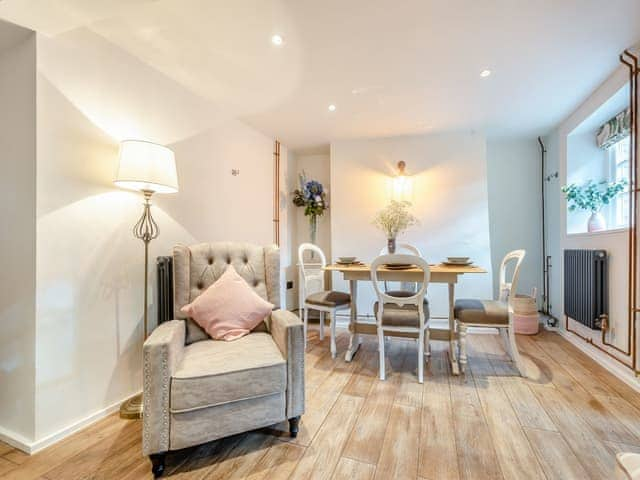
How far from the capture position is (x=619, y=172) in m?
2.86

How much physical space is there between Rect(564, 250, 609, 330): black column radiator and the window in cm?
47

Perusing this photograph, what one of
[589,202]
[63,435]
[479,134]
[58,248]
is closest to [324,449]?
[63,435]

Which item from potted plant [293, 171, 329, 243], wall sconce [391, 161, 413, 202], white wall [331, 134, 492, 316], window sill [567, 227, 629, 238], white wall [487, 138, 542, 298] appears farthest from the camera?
potted plant [293, 171, 329, 243]

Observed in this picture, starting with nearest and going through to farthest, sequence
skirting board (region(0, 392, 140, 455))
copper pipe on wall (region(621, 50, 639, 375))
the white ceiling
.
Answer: skirting board (region(0, 392, 140, 455)) < the white ceiling < copper pipe on wall (region(621, 50, 639, 375))

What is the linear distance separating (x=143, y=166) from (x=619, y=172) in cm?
419

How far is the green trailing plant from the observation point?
2641mm

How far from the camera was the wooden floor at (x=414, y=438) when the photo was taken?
1343 millimetres

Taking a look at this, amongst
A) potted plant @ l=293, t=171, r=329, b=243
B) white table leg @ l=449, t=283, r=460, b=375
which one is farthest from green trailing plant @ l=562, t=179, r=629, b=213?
potted plant @ l=293, t=171, r=329, b=243

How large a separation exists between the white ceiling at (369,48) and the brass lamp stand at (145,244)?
1.00 m

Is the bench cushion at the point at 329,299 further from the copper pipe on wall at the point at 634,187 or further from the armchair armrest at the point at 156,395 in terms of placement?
the copper pipe on wall at the point at 634,187

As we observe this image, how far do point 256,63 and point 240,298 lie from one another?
5.61 feet

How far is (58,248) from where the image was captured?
5.25ft

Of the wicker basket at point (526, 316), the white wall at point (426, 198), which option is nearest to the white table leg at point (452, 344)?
the white wall at point (426, 198)

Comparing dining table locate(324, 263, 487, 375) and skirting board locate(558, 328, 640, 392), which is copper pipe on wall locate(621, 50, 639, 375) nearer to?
skirting board locate(558, 328, 640, 392)
